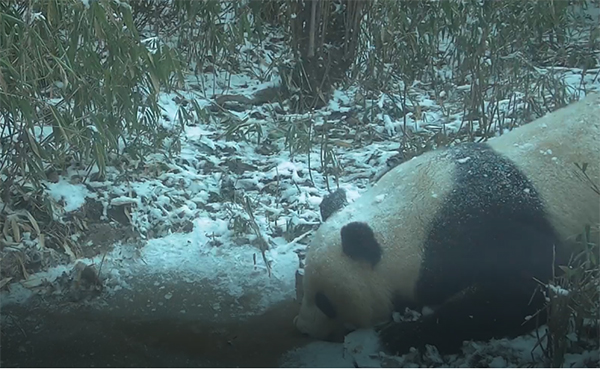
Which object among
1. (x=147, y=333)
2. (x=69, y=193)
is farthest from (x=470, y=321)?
(x=69, y=193)

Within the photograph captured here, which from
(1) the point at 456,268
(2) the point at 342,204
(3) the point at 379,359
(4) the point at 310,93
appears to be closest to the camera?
(3) the point at 379,359

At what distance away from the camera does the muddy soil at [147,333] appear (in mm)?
2188

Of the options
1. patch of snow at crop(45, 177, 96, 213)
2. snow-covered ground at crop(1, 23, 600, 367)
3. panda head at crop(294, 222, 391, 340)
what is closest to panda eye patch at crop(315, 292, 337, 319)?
panda head at crop(294, 222, 391, 340)

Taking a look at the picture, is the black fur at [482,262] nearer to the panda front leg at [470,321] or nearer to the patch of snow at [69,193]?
the panda front leg at [470,321]

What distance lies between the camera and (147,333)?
237 cm

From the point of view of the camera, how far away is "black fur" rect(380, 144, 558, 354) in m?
2.32

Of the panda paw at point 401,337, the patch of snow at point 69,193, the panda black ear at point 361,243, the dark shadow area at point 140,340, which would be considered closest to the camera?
the dark shadow area at point 140,340

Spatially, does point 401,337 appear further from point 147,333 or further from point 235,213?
point 235,213

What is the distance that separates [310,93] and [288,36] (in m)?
0.42

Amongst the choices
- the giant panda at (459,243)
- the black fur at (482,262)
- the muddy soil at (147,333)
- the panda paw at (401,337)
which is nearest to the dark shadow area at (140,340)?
the muddy soil at (147,333)

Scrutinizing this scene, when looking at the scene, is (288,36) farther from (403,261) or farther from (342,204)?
(403,261)

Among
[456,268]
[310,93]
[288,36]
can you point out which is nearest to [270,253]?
[456,268]

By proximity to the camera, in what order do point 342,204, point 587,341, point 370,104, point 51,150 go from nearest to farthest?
1. point 587,341
2. point 342,204
3. point 51,150
4. point 370,104

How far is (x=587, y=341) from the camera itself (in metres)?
2.05
